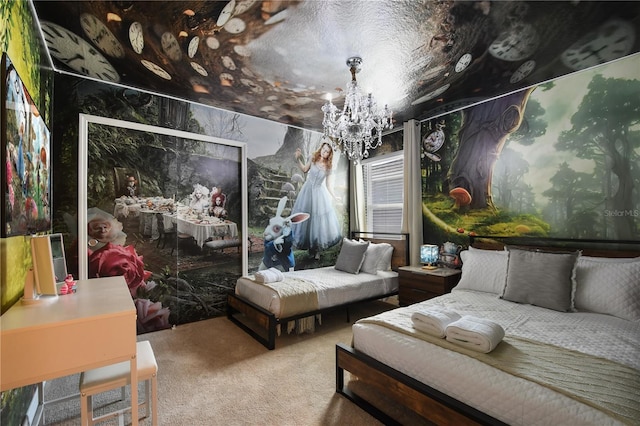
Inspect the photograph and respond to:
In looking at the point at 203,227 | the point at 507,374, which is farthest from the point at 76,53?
the point at 507,374

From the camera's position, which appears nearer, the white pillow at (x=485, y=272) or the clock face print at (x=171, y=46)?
the clock face print at (x=171, y=46)

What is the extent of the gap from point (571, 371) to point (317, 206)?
384 centimetres

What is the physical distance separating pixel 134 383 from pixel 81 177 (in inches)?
98.8

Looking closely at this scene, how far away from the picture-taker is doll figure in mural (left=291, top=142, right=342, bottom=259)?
15.5 ft

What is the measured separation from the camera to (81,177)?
9.57ft

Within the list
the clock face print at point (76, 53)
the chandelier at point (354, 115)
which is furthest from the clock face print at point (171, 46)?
the chandelier at point (354, 115)

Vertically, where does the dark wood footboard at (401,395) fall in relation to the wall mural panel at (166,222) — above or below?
below

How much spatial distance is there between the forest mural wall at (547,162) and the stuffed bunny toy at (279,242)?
2.26 metres

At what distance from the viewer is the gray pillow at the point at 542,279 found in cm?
224

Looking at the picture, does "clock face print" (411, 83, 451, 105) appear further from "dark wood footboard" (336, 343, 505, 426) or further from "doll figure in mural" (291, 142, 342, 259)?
"dark wood footboard" (336, 343, 505, 426)

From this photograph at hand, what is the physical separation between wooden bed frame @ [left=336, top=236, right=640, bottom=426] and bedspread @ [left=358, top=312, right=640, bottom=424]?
0.27 metres

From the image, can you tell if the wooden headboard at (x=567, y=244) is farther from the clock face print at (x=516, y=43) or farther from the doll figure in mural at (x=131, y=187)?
the doll figure in mural at (x=131, y=187)

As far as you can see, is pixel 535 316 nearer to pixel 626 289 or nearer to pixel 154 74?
pixel 626 289

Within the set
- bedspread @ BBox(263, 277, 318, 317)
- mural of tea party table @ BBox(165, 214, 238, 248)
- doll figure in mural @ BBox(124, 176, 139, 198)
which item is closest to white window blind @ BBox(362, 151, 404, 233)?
bedspread @ BBox(263, 277, 318, 317)
